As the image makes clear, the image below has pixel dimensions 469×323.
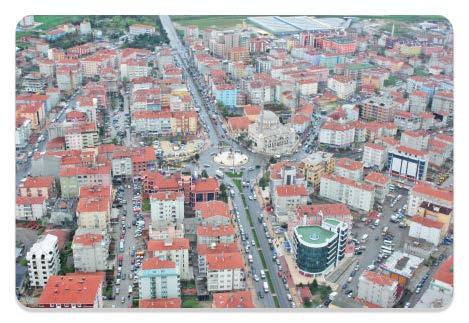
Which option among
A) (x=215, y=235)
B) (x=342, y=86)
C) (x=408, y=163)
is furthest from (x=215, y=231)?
(x=342, y=86)

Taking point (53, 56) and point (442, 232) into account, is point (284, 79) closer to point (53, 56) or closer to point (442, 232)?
point (53, 56)

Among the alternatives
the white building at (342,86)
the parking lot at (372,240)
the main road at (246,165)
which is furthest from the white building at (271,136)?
the white building at (342,86)

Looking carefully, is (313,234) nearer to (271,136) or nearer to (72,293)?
(72,293)

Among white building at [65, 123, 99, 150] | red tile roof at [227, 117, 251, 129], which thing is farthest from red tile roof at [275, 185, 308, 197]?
white building at [65, 123, 99, 150]

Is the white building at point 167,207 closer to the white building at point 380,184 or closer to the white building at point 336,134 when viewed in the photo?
the white building at point 380,184

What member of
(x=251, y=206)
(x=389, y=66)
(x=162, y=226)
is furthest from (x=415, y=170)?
(x=389, y=66)

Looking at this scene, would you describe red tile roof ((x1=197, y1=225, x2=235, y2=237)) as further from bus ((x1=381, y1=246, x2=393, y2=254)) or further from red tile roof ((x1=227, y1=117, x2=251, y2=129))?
red tile roof ((x1=227, y1=117, x2=251, y2=129))

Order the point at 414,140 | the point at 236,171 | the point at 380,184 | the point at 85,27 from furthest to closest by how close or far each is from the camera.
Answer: the point at 85,27
the point at 414,140
the point at 236,171
the point at 380,184
